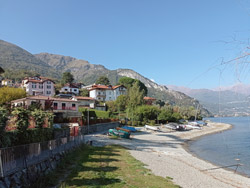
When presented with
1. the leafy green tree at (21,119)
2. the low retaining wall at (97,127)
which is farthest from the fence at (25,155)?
the low retaining wall at (97,127)

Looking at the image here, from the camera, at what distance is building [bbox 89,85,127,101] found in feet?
321

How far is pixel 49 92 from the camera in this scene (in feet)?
288

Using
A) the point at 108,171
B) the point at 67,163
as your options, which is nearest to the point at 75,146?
the point at 67,163

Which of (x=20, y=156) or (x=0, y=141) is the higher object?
(x=0, y=141)

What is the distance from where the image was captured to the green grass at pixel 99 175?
14.0m

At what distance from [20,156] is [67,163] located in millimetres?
7891

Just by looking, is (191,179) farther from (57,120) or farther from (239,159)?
(57,120)

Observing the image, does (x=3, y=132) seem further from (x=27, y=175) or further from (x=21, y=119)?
(x=21, y=119)

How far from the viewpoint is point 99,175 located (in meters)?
15.7

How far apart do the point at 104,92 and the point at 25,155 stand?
88.6m

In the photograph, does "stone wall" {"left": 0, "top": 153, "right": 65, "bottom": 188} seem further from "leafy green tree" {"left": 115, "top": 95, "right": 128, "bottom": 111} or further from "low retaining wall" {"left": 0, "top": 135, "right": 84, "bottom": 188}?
"leafy green tree" {"left": 115, "top": 95, "right": 128, "bottom": 111}

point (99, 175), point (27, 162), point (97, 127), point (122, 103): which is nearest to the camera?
point (27, 162)

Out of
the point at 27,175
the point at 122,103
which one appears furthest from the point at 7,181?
the point at 122,103

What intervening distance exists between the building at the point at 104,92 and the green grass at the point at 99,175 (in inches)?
3040
